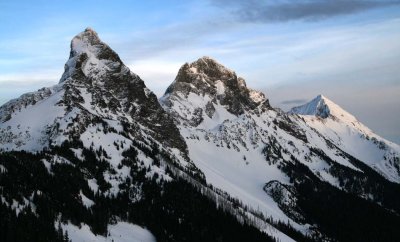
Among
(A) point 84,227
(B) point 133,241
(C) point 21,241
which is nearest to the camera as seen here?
(C) point 21,241

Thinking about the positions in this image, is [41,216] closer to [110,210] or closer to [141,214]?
[110,210]

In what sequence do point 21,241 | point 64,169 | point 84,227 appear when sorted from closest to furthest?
1. point 21,241
2. point 84,227
3. point 64,169

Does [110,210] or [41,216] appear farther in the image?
[110,210]

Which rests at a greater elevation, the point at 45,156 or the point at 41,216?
the point at 45,156

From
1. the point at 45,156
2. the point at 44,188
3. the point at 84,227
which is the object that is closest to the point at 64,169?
the point at 45,156

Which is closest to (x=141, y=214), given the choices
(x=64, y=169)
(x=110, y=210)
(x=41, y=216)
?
(x=110, y=210)

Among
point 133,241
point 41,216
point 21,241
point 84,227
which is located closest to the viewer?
point 21,241

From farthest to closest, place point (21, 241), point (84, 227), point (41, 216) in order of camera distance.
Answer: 1. point (84, 227)
2. point (41, 216)
3. point (21, 241)

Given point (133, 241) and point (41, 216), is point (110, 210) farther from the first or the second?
point (41, 216)

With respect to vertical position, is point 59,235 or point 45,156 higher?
point 45,156
